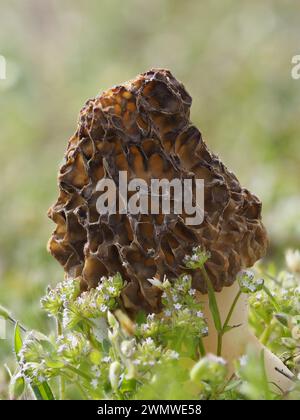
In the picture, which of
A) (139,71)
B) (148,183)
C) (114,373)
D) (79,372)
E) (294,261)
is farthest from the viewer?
(139,71)

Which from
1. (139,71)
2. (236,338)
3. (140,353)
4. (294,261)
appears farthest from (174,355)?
(139,71)

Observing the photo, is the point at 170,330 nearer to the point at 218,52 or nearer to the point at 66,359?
the point at 66,359

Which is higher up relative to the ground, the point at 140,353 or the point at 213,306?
the point at 213,306

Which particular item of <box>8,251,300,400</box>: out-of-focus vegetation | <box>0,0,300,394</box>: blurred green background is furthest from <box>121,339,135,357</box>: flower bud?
<box>0,0,300,394</box>: blurred green background

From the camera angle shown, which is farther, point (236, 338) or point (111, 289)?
point (236, 338)

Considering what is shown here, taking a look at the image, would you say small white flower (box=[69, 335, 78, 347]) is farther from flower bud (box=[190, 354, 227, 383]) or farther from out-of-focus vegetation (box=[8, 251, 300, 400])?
flower bud (box=[190, 354, 227, 383])

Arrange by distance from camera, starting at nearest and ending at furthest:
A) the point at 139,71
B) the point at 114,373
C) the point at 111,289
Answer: the point at 114,373, the point at 111,289, the point at 139,71

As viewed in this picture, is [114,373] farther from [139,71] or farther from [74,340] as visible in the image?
[139,71]
